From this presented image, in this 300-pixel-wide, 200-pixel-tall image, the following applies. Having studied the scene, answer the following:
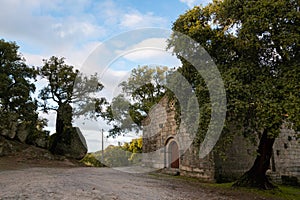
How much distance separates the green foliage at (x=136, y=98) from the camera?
2160cm

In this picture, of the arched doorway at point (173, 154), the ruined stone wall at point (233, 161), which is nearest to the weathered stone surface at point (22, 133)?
the arched doorway at point (173, 154)

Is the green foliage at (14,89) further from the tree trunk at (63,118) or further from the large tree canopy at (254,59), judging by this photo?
the large tree canopy at (254,59)

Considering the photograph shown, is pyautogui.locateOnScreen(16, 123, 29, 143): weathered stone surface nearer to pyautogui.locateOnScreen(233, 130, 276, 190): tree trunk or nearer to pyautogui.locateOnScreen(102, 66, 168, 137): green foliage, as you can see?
pyautogui.locateOnScreen(102, 66, 168, 137): green foliage

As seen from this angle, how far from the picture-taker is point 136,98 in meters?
23.0

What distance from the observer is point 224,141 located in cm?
694

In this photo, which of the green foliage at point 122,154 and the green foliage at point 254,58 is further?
the green foliage at point 122,154

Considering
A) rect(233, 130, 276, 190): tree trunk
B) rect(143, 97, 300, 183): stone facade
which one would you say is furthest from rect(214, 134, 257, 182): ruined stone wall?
rect(233, 130, 276, 190): tree trunk

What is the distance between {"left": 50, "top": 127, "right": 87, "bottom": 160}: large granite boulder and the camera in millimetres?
17062

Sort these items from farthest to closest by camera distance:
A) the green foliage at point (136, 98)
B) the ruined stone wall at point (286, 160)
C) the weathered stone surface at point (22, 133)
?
the green foliage at point (136, 98)
the weathered stone surface at point (22, 133)
the ruined stone wall at point (286, 160)

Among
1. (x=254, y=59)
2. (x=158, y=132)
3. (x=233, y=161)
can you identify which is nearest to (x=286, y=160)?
(x=233, y=161)

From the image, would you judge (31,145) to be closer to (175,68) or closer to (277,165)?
(175,68)

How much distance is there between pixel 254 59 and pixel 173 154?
7.76 m

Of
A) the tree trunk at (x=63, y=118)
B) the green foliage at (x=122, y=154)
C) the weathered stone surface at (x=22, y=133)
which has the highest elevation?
the tree trunk at (x=63, y=118)

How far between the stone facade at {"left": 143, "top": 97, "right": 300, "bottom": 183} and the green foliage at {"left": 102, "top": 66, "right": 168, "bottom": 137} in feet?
16.6
